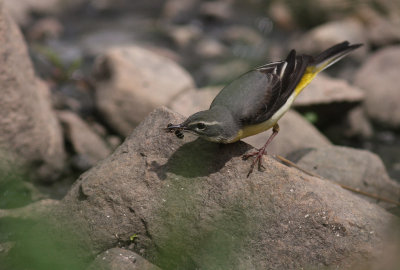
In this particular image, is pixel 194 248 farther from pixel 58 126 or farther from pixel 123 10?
pixel 123 10

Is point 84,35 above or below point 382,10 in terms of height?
below

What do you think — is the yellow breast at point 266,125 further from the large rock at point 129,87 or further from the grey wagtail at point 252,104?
the large rock at point 129,87

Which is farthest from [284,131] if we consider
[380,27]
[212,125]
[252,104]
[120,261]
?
[380,27]

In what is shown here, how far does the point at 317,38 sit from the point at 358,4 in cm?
169

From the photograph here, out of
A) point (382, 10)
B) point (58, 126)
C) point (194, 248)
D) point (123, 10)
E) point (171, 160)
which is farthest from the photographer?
point (123, 10)

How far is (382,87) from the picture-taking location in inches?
352

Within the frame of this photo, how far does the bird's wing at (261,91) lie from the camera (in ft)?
13.7

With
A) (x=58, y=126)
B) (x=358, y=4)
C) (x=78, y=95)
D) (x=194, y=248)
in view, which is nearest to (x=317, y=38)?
(x=358, y=4)

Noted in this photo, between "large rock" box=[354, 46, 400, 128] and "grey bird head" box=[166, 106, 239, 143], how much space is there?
223 inches

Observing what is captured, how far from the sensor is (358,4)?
1157 cm

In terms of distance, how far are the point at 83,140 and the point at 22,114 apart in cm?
153

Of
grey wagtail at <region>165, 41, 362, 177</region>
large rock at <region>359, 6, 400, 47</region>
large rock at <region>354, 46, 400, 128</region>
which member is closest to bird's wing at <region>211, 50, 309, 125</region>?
grey wagtail at <region>165, 41, 362, 177</region>

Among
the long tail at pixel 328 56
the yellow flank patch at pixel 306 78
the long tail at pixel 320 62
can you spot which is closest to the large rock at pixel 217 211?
the yellow flank patch at pixel 306 78

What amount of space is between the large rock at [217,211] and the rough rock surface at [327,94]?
3.83 metres
